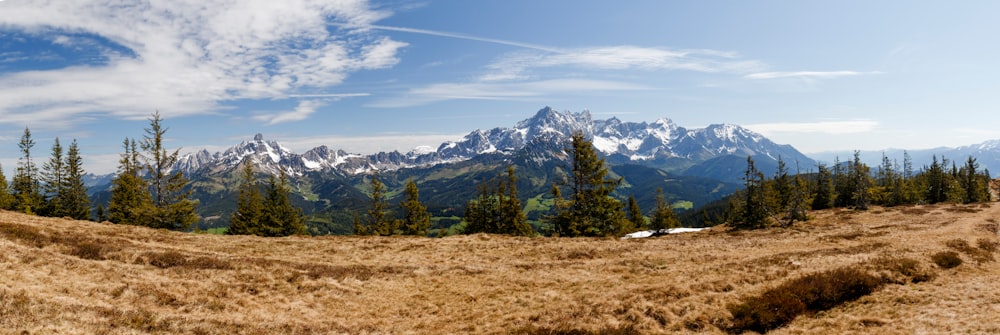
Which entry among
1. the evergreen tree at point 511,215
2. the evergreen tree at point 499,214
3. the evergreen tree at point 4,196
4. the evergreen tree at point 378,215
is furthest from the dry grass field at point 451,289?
the evergreen tree at point 4,196

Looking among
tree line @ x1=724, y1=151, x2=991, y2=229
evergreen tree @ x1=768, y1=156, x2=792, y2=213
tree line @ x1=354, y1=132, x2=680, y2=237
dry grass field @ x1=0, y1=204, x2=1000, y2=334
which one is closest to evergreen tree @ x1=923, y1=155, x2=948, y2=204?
tree line @ x1=724, y1=151, x2=991, y2=229

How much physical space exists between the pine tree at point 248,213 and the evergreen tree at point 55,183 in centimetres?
3299

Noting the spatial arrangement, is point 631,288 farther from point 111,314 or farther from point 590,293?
point 111,314

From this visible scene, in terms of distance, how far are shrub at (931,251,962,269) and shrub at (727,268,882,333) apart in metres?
7.38

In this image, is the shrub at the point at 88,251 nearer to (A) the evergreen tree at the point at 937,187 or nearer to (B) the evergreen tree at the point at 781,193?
(B) the evergreen tree at the point at 781,193

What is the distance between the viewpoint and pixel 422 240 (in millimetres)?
44812

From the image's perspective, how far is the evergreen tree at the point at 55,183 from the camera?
79.9 m

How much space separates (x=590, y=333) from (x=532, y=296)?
749 centimetres

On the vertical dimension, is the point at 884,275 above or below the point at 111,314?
below

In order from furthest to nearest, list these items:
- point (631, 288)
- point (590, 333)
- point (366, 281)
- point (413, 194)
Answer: point (413, 194)
point (366, 281)
point (631, 288)
point (590, 333)

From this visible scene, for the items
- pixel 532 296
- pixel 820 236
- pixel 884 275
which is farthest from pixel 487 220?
pixel 884 275

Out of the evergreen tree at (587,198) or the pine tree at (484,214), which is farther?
the pine tree at (484,214)

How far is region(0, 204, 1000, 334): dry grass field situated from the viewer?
14.9m

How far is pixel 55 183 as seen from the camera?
268 feet
